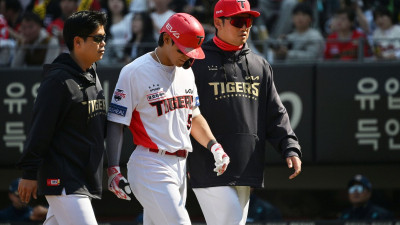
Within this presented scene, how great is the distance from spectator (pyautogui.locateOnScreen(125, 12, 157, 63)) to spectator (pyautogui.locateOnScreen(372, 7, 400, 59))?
109 inches

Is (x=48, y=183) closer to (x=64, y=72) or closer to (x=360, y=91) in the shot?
(x=64, y=72)

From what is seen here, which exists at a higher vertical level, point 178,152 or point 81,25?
point 81,25

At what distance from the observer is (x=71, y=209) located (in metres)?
4.81

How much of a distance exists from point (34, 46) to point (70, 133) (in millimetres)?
5042

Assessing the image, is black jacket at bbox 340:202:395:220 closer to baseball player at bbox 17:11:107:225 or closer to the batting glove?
the batting glove

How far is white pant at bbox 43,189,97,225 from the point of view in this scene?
479 centimetres

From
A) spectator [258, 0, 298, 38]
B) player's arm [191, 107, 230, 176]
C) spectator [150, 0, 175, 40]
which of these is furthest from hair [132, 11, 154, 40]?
player's arm [191, 107, 230, 176]

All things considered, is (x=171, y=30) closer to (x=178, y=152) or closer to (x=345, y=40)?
(x=178, y=152)

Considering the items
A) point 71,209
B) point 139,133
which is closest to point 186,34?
point 139,133

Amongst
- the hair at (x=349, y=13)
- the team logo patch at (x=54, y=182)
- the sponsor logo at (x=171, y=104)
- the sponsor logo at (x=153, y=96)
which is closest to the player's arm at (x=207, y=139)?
the sponsor logo at (x=171, y=104)

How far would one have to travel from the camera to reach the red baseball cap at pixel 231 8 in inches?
227

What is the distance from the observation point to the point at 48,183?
15.9ft

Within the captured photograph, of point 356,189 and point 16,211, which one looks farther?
point 16,211

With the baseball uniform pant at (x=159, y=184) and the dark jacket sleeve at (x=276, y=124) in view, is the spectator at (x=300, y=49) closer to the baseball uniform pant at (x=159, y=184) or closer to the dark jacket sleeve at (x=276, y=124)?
the dark jacket sleeve at (x=276, y=124)
